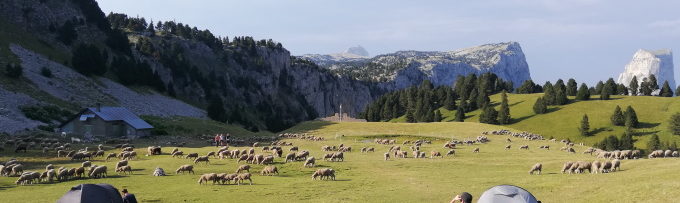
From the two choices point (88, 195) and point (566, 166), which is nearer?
point (88, 195)

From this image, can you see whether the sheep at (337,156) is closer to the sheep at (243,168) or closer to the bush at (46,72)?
the sheep at (243,168)

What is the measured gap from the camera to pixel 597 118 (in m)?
155

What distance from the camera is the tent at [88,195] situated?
18.1 meters

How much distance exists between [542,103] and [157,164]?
150 m

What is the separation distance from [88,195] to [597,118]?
16557 centimetres

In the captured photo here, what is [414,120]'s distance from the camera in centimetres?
19800

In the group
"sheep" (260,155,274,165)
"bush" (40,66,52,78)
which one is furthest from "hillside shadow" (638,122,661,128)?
"bush" (40,66,52,78)

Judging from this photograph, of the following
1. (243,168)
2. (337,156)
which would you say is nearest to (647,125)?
(337,156)

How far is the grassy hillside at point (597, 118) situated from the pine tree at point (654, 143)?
12.0 ft

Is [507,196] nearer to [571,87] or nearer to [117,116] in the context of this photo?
[117,116]

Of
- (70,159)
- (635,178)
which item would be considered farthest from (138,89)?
(635,178)

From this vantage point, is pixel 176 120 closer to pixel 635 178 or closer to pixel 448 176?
pixel 448 176

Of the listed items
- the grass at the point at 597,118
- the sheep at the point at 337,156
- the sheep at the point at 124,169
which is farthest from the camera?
the grass at the point at 597,118

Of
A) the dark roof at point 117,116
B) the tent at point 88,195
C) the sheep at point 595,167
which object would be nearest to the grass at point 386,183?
the sheep at point 595,167
